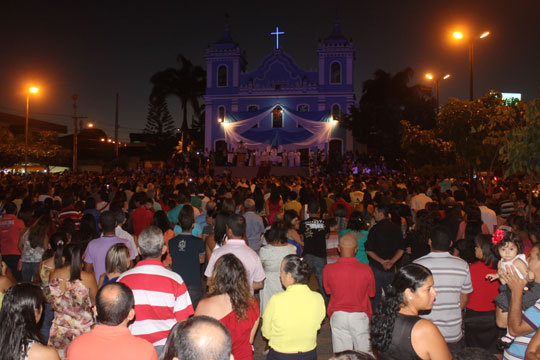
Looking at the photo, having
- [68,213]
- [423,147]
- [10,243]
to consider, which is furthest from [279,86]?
[10,243]

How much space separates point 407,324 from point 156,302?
6.60 feet

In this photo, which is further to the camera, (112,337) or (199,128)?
(199,128)

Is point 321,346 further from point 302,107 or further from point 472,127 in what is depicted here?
point 302,107

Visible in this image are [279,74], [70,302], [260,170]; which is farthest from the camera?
[279,74]

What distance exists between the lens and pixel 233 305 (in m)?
3.80

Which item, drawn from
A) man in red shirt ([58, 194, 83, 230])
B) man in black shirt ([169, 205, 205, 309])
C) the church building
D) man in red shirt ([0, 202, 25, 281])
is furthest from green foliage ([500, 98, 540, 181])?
the church building

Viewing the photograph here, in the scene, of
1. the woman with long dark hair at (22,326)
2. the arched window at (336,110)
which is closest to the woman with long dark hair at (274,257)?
the woman with long dark hair at (22,326)

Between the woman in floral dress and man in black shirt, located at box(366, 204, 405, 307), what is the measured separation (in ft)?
12.3

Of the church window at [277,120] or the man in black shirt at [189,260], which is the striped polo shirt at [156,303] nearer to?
the man in black shirt at [189,260]

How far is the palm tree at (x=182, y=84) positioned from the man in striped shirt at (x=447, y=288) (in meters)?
→ 45.9

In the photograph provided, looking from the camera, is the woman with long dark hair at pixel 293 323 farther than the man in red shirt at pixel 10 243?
No

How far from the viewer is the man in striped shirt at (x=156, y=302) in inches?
155

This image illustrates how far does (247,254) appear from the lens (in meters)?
5.12

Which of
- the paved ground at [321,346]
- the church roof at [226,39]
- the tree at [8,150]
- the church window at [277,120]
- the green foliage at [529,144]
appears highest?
the church roof at [226,39]
